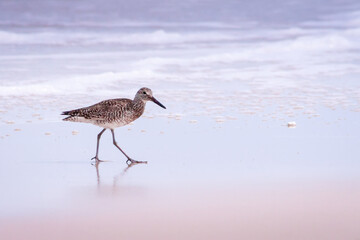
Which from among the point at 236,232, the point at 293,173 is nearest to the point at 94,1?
the point at 293,173

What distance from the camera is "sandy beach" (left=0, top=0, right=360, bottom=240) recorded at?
4.38m

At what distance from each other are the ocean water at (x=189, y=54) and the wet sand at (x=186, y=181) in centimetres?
112

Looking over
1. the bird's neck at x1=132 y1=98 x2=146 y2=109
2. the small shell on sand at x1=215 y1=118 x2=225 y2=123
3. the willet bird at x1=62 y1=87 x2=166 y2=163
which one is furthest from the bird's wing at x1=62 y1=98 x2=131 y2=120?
the small shell on sand at x1=215 y1=118 x2=225 y2=123

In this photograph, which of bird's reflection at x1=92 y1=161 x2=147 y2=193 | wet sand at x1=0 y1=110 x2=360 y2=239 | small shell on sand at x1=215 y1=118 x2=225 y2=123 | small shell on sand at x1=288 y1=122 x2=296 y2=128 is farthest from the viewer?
small shell on sand at x1=215 y1=118 x2=225 y2=123

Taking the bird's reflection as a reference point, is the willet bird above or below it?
above

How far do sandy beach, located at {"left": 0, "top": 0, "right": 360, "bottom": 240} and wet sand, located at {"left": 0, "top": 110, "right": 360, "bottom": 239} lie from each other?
0.5 inches

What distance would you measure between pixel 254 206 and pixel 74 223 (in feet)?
3.92

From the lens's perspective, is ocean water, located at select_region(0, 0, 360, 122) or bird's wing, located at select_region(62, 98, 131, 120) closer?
bird's wing, located at select_region(62, 98, 131, 120)

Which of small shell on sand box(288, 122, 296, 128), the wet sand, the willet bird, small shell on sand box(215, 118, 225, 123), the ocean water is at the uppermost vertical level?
the ocean water

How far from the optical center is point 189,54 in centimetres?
1428

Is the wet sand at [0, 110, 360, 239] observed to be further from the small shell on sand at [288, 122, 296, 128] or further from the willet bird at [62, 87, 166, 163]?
the willet bird at [62, 87, 166, 163]

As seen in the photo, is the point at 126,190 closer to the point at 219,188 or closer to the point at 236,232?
the point at 219,188

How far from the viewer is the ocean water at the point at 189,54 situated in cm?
962

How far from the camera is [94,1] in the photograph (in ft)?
75.0
